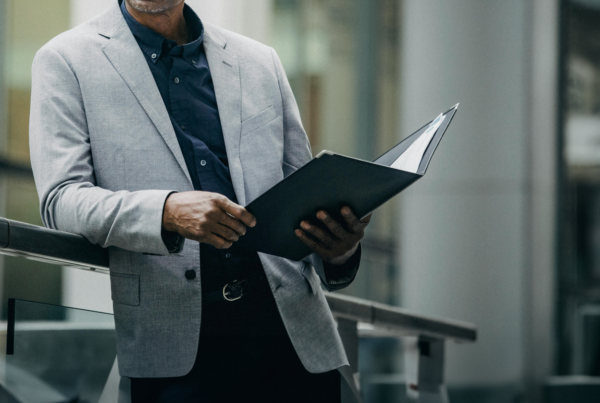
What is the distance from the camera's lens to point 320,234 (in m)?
1.53

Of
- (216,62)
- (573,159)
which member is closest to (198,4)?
(573,159)

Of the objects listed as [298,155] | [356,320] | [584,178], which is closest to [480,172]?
[584,178]

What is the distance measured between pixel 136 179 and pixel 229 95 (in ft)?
1.03

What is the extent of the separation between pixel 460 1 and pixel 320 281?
17.8 ft

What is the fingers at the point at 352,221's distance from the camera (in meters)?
1.48

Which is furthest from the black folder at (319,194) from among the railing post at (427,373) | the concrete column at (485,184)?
the concrete column at (485,184)

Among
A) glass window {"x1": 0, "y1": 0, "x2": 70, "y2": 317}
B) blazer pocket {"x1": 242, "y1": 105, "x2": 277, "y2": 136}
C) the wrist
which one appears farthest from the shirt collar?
glass window {"x1": 0, "y1": 0, "x2": 70, "y2": 317}

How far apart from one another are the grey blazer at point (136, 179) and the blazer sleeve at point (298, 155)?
0.02m

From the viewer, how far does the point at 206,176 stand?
1613 mm

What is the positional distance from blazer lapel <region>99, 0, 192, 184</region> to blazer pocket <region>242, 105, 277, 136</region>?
19cm

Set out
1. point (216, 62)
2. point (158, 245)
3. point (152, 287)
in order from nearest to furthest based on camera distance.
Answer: point (158, 245) → point (152, 287) → point (216, 62)

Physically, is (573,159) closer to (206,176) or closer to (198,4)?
(198,4)

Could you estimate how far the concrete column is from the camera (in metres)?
6.58

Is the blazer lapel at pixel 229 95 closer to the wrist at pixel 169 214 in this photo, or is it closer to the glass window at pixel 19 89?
the wrist at pixel 169 214
